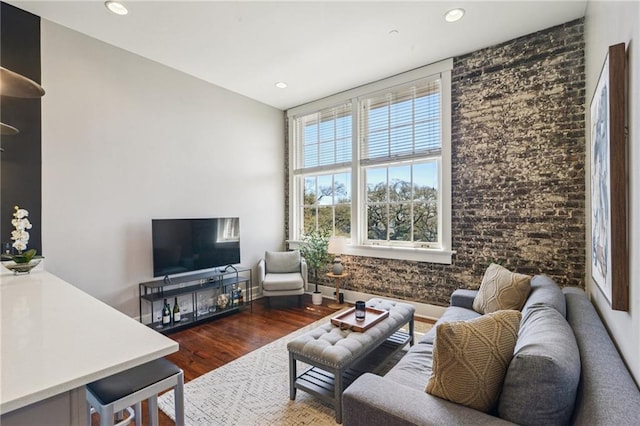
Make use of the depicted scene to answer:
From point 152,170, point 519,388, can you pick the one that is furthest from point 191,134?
point 519,388

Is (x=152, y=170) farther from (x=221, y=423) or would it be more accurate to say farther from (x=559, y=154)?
(x=559, y=154)

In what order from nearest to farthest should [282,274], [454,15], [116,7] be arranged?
[116,7] < [454,15] < [282,274]

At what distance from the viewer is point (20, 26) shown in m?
2.81

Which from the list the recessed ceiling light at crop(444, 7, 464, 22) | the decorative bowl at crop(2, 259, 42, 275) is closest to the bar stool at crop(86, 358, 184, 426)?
the decorative bowl at crop(2, 259, 42, 275)

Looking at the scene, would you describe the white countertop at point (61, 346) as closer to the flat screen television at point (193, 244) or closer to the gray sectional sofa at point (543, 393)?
the gray sectional sofa at point (543, 393)

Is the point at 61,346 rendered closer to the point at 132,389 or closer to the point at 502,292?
the point at 132,389

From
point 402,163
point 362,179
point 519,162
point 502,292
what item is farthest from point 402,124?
point 502,292

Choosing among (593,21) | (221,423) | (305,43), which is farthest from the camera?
(305,43)

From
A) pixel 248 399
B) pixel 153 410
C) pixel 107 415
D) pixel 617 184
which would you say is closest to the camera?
pixel 107 415

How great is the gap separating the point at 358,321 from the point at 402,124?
→ 285 cm

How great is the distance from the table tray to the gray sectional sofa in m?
0.96

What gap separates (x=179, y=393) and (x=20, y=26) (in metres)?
3.70

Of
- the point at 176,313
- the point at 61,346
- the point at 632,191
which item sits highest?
the point at 632,191

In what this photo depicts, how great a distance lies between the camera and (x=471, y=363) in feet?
3.94
